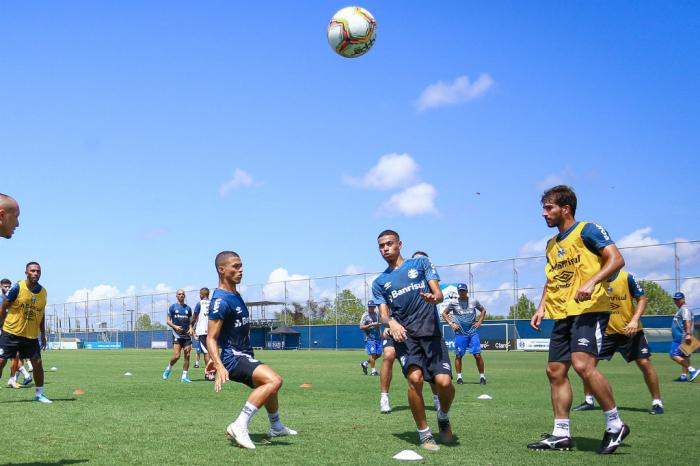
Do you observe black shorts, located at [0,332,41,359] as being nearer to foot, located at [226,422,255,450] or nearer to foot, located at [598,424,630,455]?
foot, located at [226,422,255,450]

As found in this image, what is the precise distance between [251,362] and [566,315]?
327cm

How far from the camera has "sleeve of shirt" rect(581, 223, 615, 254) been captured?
23.2ft

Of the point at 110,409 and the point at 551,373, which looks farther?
the point at 110,409

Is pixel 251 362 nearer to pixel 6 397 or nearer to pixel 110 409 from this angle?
pixel 110 409

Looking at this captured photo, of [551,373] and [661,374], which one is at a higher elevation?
[551,373]

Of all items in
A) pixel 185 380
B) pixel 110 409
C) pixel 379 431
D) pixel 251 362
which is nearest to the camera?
pixel 251 362

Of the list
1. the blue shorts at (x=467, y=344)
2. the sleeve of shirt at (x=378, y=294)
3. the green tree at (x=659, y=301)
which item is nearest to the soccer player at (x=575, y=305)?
the sleeve of shirt at (x=378, y=294)

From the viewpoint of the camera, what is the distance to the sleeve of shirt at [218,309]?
7.51 meters

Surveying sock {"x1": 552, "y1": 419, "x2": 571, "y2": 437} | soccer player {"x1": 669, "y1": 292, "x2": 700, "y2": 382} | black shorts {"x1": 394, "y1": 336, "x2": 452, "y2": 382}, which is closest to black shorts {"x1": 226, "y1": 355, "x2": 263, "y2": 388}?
black shorts {"x1": 394, "y1": 336, "x2": 452, "y2": 382}

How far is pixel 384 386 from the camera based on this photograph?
11.1m

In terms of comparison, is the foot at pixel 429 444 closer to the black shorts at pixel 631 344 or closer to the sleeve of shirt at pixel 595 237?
the sleeve of shirt at pixel 595 237

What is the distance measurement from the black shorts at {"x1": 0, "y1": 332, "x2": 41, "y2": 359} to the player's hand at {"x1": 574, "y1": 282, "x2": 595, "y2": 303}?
387 inches

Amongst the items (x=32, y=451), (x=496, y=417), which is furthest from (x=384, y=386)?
(x=32, y=451)

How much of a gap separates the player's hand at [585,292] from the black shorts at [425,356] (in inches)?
59.3
